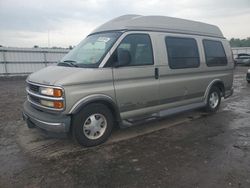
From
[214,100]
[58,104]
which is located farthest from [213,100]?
[58,104]

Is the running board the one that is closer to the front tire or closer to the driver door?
the driver door

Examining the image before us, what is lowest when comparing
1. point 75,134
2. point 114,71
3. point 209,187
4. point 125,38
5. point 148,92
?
point 209,187

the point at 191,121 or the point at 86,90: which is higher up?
the point at 86,90

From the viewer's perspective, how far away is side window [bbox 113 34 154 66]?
4.64 meters

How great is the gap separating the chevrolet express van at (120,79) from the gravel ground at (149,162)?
54 centimetres

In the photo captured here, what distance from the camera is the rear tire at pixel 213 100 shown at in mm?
7066

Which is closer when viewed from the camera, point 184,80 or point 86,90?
point 86,90

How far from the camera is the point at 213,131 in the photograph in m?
5.53

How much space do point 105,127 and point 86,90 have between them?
896 mm

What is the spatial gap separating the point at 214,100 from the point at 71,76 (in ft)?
16.0

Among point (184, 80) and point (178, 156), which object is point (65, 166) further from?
point (184, 80)

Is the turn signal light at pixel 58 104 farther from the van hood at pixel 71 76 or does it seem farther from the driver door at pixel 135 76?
the driver door at pixel 135 76

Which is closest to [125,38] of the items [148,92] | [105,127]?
[148,92]

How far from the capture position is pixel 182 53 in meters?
5.96
